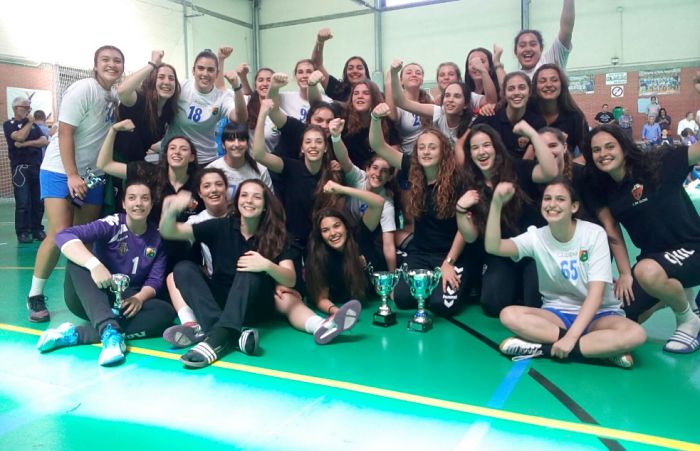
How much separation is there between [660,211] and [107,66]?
431cm

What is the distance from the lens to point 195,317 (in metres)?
4.12

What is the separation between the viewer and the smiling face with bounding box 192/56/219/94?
510cm

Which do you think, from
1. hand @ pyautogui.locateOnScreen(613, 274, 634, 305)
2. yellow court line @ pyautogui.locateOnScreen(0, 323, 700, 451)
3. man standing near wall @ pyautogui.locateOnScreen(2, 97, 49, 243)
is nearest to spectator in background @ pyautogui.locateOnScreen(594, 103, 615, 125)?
hand @ pyautogui.locateOnScreen(613, 274, 634, 305)

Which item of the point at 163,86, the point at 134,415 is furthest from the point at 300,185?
the point at 134,415

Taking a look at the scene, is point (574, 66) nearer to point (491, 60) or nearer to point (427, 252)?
point (491, 60)

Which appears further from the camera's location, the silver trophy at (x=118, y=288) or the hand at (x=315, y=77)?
the hand at (x=315, y=77)

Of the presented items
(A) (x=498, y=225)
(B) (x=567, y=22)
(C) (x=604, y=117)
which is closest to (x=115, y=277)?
(A) (x=498, y=225)

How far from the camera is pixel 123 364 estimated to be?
3.58 meters

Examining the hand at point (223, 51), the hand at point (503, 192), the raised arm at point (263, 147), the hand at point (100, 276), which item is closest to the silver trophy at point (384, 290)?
the hand at point (503, 192)

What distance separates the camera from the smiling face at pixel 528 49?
18.1 feet

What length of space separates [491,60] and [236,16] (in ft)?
56.1

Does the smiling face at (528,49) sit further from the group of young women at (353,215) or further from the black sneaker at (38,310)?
the black sneaker at (38,310)

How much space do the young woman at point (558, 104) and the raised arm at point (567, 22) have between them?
832 millimetres

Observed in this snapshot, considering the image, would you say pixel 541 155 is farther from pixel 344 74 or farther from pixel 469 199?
pixel 344 74
